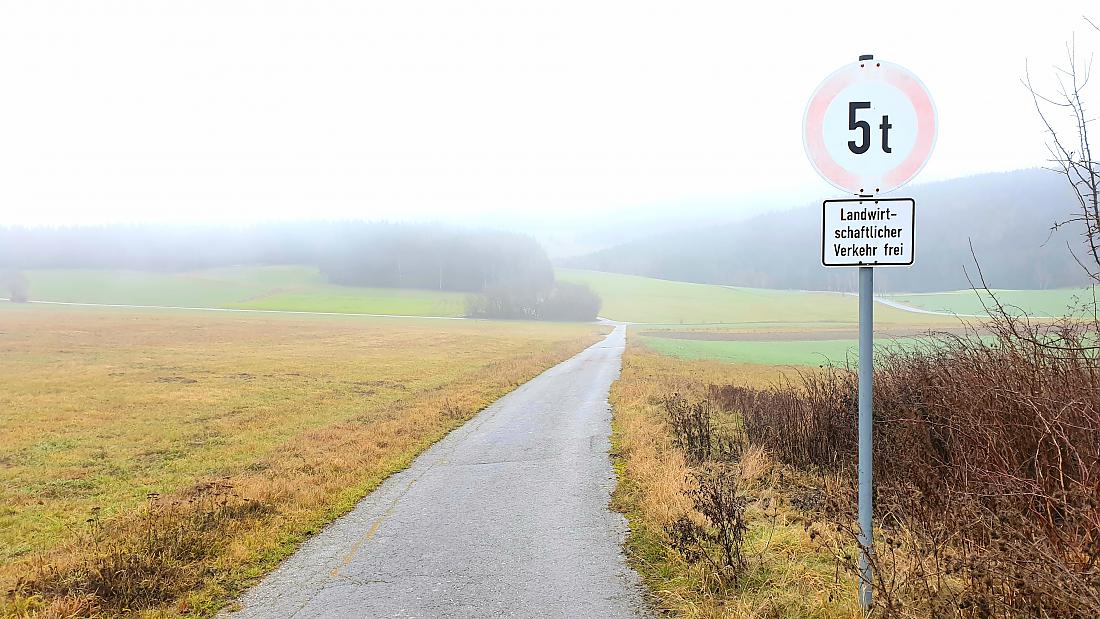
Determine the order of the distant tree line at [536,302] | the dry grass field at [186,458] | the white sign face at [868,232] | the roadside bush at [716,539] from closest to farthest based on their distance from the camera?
1. the white sign face at [868,232]
2. the roadside bush at [716,539]
3. the dry grass field at [186,458]
4. the distant tree line at [536,302]

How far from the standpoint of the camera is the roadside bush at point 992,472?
2.99 m

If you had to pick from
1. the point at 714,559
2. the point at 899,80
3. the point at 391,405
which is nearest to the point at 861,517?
the point at 714,559

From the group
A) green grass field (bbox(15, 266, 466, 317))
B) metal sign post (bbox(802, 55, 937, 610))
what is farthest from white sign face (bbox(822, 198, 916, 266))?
green grass field (bbox(15, 266, 466, 317))

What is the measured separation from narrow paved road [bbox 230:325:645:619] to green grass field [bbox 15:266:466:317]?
102 metres

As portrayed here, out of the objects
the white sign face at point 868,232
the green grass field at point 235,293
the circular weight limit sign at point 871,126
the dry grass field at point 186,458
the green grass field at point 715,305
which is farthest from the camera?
the green grass field at point 235,293

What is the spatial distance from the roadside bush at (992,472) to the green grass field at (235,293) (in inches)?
4188

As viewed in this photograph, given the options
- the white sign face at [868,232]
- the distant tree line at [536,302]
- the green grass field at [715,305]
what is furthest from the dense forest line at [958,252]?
the white sign face at [868,232]

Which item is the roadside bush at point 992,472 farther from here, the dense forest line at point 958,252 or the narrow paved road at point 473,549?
the dense forest line at point 958,252

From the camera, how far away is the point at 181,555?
5914 mm

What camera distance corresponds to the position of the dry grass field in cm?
548

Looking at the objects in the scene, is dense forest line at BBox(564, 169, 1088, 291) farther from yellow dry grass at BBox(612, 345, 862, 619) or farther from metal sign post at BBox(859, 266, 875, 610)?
metal sign post at BBox(859, 266, 875, 610)

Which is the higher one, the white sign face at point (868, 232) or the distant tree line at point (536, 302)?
the white sign face at point (868, 232)

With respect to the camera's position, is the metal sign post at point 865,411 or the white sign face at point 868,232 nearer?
the white sign face at point 868,232

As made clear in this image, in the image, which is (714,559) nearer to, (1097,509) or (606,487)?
(1097,509)
